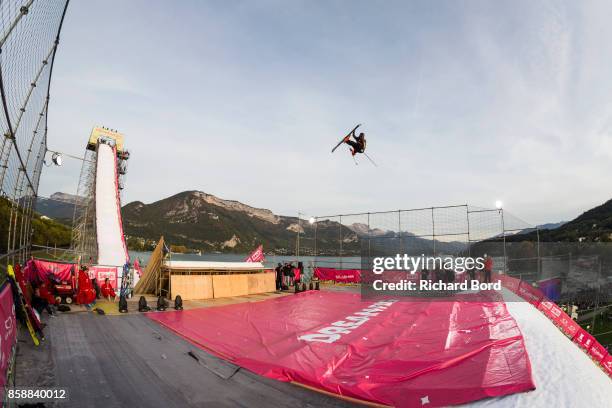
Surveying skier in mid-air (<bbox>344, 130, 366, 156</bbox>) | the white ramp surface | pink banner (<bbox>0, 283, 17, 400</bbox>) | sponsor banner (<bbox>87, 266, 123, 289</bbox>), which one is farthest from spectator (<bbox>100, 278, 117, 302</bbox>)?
skier in mid-air (<bbox>344, 130, 366, 156</bbox>)

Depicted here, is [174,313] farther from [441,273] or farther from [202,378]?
[441,273]

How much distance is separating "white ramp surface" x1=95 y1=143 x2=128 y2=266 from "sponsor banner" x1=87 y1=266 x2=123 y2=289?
782cm

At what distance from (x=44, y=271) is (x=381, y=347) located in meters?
11.8

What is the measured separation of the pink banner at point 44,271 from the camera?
372 inches

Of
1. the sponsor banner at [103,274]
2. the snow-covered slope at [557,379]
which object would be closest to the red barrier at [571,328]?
the snow-covered slope at [557,379]

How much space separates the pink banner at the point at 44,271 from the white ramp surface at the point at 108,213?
8997 mm

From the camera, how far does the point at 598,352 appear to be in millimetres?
7164

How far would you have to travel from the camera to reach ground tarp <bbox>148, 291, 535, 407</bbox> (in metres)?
4.39

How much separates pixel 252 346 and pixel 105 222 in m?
22.0

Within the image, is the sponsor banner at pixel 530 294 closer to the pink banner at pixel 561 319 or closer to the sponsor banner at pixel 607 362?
the pink banner at pixel 561 319

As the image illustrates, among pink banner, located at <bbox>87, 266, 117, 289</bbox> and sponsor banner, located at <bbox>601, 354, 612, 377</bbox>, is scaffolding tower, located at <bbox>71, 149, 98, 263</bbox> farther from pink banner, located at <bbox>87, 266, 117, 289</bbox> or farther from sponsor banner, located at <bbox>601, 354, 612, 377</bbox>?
sponsor banner, located at <bbox>601, 354, 612, 377</bbox>

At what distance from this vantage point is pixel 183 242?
158750 millimetres

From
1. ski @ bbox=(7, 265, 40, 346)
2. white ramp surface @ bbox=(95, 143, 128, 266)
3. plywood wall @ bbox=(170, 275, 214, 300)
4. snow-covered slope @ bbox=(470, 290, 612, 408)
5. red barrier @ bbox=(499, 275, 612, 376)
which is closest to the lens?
snow-covered slope @ bbox=(470, 290, 612, 408)

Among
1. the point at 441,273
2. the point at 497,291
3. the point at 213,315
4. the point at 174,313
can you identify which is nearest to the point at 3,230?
the point at 174,313
